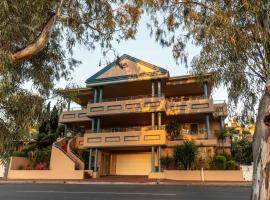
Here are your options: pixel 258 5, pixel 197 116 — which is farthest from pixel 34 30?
pixel 197 116

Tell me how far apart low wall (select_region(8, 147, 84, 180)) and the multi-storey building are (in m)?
1.91

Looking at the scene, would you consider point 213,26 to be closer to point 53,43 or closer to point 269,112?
point 269,112

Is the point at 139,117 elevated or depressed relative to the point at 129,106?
depressed

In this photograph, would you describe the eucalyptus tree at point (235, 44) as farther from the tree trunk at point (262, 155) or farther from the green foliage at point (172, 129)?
the green foliage at point (172, 129)

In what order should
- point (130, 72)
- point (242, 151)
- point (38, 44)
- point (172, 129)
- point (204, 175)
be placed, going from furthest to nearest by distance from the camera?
point (130, 72)
point (242, 151)
point (172, 129)
point (204, 175)
point (38, 44)

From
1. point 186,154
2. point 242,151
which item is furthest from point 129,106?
point 242,151

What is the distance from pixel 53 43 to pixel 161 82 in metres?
19.2

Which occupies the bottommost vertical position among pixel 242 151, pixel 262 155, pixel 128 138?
pixel 262 155

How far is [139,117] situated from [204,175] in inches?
345

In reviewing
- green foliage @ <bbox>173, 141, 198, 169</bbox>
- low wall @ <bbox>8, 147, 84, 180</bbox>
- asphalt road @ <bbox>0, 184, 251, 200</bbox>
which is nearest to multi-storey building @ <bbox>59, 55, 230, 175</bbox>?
green foliage @ <bbox>173, 141, 198, 169</bbox>

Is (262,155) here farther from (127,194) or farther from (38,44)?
(127,194)

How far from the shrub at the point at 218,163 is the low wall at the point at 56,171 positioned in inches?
439

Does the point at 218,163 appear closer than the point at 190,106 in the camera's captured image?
Yes

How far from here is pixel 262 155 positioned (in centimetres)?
599
